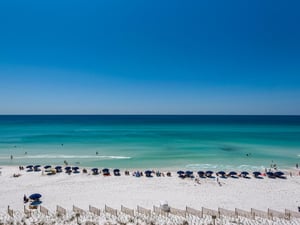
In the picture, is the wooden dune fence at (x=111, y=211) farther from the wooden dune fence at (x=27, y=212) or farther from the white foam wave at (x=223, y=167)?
the white foam wave at (x=223, y=167)

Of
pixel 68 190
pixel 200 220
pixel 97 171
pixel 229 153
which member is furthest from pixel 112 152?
pixel 200 220

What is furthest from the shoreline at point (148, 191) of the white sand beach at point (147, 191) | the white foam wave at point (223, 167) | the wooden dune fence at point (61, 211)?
the white foam wave at point (223, 167)

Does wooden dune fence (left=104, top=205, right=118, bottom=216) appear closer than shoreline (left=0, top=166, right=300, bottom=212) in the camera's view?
Yes

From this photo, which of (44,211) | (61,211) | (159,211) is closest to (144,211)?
(159,211)

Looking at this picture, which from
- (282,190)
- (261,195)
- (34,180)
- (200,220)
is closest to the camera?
(200,220)

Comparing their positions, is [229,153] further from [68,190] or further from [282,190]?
[68,190]

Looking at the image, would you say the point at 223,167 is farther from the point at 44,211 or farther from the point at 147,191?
the point at 44,211

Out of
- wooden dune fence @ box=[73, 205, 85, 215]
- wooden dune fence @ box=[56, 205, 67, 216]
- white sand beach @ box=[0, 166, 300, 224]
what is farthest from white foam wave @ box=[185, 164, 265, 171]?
wooden dune fence @ box=[56, 205, 67, 216]

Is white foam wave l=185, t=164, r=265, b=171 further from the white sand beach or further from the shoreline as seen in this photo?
the shoreline
